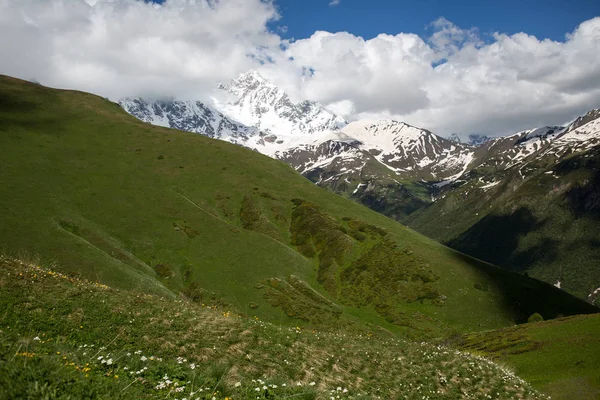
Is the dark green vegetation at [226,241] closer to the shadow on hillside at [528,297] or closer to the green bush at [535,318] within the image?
the shadow on hillside at [528,297]

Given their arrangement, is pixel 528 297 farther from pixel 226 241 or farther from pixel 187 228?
pixel 187 228

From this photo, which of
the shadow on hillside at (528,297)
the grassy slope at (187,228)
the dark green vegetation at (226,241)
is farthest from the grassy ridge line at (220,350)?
the shadow on hillside at (528,297)

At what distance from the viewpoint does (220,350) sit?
21359mm

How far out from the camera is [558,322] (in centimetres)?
7944

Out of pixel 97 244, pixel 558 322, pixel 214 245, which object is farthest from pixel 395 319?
pixel 97 244

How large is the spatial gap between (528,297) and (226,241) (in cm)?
9018

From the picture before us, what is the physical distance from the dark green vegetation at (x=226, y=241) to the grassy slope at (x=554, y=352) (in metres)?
15.4

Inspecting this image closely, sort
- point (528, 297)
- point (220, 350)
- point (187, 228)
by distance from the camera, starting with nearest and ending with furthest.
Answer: point (220, 350) → point (187, 228) → point (528, 297)

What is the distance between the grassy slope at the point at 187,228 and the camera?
83062mm

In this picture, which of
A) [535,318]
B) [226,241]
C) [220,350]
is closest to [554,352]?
[535,318]

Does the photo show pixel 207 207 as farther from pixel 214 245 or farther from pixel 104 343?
pixel 104 343

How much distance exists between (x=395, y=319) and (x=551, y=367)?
39.7 meters

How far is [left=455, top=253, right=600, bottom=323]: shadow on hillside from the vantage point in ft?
343

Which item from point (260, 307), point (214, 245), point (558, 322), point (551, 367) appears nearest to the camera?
point (551, 367)
